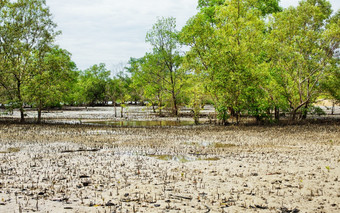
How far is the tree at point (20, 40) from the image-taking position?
2859cm

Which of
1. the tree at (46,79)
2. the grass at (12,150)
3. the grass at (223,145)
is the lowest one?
the grass at (223,145)

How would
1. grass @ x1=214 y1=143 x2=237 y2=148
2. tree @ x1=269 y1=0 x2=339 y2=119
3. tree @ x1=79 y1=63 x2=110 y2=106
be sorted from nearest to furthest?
1. grass @ x1=214 y1=143 x2=237 y2=148
2. tree @ x1=269 y1=0 x2=339 y2=119
3. tree @ x1=79 y1=63 x2=110 y2=106

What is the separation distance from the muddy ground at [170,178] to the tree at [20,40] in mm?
16580

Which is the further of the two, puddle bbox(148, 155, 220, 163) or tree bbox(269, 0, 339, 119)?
tree bbox(269, 0, 339, 119)

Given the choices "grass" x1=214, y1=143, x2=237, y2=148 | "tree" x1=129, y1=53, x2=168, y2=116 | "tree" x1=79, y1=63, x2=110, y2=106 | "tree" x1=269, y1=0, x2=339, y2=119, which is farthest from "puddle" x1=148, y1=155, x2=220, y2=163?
"tree" x1=79, y1=63, x2=110, y2=106

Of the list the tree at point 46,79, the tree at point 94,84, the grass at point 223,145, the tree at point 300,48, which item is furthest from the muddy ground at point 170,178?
the tree at point 94,84

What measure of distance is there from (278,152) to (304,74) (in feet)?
58.0

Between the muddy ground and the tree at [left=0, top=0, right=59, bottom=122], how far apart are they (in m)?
16.6

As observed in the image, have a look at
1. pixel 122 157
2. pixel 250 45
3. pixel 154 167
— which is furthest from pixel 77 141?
pixel 250 45

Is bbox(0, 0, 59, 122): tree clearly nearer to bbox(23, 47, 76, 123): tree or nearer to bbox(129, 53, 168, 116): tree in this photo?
bbox(23, 47, 76, 123): tree

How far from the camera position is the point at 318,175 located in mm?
9141

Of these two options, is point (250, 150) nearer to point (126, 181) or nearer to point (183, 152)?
point (183, 152)

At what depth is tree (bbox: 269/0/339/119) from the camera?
86.7 ft

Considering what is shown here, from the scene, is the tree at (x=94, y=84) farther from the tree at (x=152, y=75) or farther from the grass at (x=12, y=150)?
the grass at (x=12, y=150)
